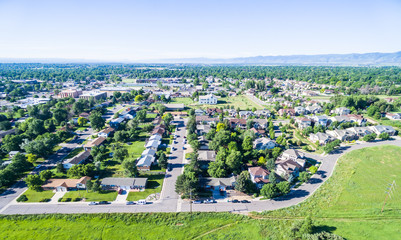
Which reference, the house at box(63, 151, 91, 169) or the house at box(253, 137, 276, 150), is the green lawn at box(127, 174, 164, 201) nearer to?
the house at box(63, 151, 91, 169)

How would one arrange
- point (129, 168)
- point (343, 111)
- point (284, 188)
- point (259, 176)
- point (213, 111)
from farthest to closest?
point (213, 111) < point (343, 111) < point (259, 176) < point (129, 168) < point (284, 188)

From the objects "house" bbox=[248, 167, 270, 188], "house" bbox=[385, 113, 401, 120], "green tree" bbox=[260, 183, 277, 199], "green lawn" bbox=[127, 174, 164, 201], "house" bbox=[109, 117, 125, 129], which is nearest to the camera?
"green tree" bbox=[260, 183, 277, 199]

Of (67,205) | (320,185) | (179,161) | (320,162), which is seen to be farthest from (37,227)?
(320,162)

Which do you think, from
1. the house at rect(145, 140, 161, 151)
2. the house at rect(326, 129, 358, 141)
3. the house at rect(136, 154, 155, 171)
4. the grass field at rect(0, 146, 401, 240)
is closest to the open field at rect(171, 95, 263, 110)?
the house at rect(326, 129, 358, 141)

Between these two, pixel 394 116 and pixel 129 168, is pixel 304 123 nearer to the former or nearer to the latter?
pixel 394 116

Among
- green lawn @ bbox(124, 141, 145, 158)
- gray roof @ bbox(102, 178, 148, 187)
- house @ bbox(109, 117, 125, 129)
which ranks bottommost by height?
gray roof @ bbox(102, 178, 148, 187)

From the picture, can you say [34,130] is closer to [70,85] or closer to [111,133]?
[111,133]

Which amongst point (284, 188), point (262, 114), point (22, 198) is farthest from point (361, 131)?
point (22, 198)

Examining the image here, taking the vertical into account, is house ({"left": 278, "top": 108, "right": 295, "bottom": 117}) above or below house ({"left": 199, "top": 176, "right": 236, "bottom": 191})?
above
